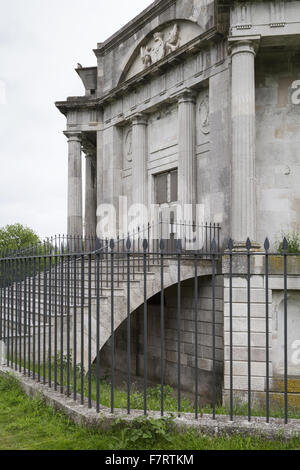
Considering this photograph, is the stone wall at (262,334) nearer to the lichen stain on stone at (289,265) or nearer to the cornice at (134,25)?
the lichen stain on stone at (289,265)

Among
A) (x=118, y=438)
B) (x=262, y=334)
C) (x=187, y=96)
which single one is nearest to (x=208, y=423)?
(x=118, y=438)

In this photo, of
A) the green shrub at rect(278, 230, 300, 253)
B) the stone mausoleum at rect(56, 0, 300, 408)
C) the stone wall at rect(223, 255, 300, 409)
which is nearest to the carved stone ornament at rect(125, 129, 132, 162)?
the stone mausoleum at rect(56, 0, 300, 408)

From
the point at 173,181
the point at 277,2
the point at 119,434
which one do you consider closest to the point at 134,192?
the point at 173,181

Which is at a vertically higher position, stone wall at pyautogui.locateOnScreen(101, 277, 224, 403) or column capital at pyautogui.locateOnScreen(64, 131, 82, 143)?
column capital at pyautogui.locateOnScreen(64, 131, 82, 143)

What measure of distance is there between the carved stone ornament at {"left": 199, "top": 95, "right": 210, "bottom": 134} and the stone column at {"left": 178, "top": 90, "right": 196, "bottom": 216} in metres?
0.30

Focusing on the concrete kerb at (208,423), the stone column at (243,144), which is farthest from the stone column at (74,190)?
the concrete kerb at (208,423)

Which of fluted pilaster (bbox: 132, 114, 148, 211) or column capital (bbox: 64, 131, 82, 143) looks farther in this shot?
column capital (bbox: 64, 131, 82, 143)

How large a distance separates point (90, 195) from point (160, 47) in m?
7.76

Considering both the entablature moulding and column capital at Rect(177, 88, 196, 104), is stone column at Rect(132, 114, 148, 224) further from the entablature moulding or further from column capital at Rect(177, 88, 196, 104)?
column capital at Rect(177, 88, 196, 104)

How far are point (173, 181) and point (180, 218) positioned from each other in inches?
63.5

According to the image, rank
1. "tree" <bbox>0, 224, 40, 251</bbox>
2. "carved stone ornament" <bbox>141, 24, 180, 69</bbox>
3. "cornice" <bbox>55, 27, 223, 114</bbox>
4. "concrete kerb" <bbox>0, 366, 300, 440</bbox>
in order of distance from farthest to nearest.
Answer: "tree" <bbox>0, 224, 40, 251</bbox>
"carved stone ornament" <bbox>141, 24, 180, 69</bbox>
"cornice" <bbox>55, 27, 223, 114</bbox>
"concrete kerb" <bbox>0, 366, 300, 440</bbox>

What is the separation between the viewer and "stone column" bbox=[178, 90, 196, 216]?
13156 millimetres

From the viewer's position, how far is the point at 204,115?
42.5 ft

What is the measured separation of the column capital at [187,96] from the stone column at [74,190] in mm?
5898
